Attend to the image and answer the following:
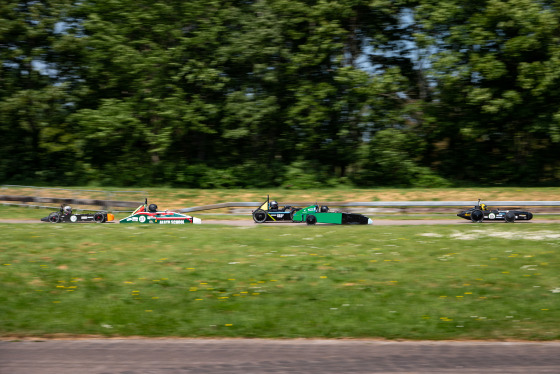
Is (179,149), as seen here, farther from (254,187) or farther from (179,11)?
(179,11)

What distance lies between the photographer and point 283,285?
10.7 meters

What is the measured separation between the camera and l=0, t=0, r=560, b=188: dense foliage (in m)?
34.2

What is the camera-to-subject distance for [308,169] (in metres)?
35.9

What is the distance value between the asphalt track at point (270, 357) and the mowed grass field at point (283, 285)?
0.45 metres

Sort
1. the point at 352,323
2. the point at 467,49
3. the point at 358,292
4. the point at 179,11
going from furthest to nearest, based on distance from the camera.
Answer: the point at 179,11
the point at 467,49
the point at 358,292
the point at 352,323

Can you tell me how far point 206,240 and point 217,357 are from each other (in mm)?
6947

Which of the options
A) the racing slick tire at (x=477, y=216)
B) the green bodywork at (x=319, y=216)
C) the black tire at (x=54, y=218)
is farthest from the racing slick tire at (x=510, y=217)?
the black tire at (x=54, y=218)

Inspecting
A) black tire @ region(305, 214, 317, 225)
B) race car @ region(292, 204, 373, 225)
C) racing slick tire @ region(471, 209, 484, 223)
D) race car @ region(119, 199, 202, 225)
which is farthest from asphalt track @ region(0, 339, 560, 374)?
race car @ region(119, 199, 202, 225)

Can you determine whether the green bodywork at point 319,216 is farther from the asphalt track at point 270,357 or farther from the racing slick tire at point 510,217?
the asphalt track at point 270,357

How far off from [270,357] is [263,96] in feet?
96.4

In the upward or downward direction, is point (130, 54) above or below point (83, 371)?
above

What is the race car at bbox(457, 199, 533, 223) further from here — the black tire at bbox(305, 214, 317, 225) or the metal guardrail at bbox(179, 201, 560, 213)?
the black tire at bbox(305, 214, 317, 225)

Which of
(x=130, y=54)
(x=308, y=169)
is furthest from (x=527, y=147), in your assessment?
(x=130, y=54)

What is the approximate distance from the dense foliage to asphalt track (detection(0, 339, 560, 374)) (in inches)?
1049
